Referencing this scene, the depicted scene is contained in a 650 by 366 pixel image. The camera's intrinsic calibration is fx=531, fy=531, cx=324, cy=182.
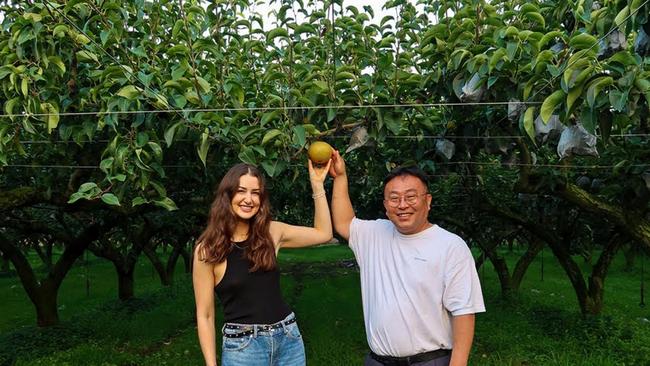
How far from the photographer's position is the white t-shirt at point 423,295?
189 centimetres

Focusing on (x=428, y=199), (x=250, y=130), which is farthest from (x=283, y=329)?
(x=250, y=130)

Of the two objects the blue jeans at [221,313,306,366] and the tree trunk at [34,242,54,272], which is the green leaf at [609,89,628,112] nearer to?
the blue jeans at [221,313,306,366]

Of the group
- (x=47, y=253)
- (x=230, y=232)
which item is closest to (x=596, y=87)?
(x=230, y=232)

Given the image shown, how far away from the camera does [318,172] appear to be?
2.39 metres

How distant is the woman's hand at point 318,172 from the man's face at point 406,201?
0.45 meters

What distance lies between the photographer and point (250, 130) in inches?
103

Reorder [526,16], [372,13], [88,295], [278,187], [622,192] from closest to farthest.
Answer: [526,16] → [372,13] → [622,192] → [278,187] → [88,295]

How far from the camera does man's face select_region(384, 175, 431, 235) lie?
1.95 m

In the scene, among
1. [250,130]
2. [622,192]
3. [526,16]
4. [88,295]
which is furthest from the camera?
[88,295]

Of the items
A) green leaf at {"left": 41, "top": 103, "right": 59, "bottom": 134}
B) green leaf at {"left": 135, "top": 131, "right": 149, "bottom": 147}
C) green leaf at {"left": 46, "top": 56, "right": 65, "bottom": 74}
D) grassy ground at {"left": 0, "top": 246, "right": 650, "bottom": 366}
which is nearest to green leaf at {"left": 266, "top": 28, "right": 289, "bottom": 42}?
green leaf at {"left": 135, "top": 131, "right": 149, "bottom": 147}

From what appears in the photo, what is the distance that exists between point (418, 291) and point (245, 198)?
720 mm

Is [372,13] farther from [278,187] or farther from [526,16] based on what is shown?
[278,187]

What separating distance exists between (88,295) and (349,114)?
1309cm

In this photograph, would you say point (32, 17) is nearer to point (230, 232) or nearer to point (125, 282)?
point (230, 232)
